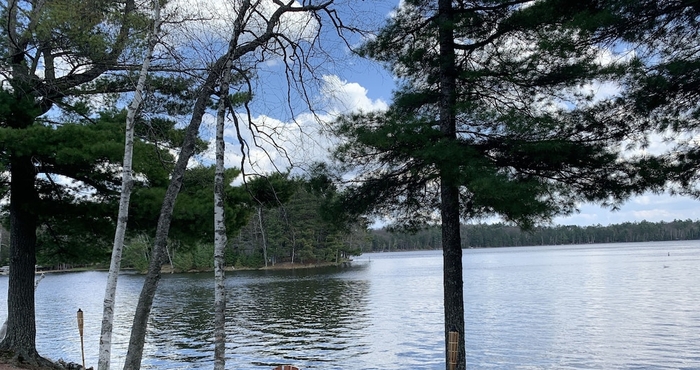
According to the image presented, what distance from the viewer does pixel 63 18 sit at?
9.01 m

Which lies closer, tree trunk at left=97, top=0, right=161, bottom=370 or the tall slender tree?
tree trunk at left=97, top=0, right=161, bottom=370

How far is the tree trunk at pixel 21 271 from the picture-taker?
10883 mm

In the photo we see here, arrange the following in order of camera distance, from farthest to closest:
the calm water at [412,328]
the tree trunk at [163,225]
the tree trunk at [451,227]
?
the calm water at [412,328]
the tree trunk at [451,227]
the tree trunk at [163,225]

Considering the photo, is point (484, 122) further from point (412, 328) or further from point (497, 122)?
point (412, 328)

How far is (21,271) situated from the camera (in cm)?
1102

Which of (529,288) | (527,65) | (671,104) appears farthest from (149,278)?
(529,288)

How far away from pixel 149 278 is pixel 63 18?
16.2 feet

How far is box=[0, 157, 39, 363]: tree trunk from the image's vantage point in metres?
10.9

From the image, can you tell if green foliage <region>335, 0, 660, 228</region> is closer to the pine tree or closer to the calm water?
the pine tree

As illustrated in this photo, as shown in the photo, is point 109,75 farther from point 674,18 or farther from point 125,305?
point 125,305

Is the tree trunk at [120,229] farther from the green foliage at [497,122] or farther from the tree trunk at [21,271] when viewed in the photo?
→ the tree trunk at [21,271]

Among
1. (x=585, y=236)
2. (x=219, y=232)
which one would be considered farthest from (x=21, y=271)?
(x=585, y=236)

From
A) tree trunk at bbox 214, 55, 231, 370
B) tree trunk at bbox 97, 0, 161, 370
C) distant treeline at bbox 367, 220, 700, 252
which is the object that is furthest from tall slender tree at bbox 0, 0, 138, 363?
distant treeline at bbox 367, 220, 700, 252

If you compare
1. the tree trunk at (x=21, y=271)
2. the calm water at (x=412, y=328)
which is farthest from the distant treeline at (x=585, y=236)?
the tree trunk at (x=21, y=271)
